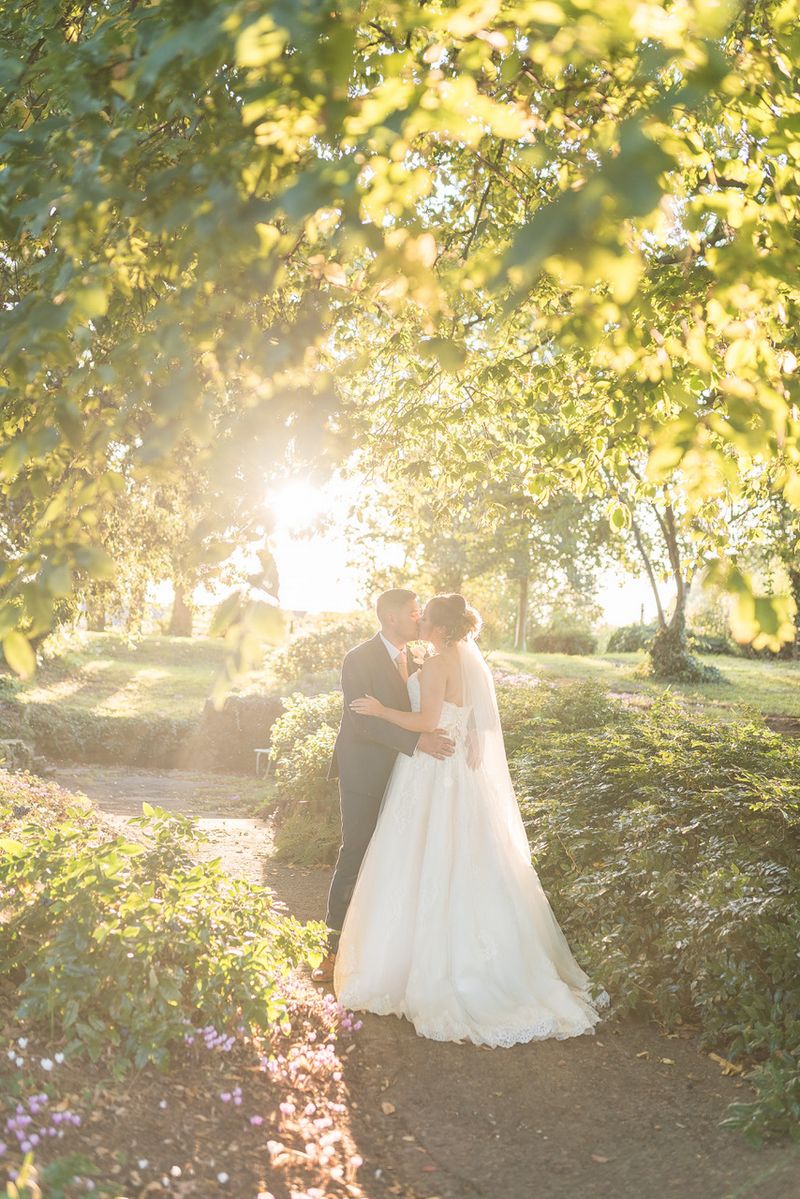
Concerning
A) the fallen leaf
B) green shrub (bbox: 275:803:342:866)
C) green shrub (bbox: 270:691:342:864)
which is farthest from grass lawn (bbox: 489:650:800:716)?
the fallen leaf

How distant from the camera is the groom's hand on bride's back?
6520 mm

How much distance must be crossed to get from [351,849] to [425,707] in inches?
47.8

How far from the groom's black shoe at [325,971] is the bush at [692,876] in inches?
64.3

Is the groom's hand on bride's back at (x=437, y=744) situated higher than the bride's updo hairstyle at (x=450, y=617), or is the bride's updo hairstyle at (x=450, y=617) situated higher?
the bride's updo hairstyle at (x=450, y=617)

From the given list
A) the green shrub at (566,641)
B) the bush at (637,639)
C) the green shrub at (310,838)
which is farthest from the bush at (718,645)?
the green shrub at (310,838)

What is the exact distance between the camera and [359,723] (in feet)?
22.2

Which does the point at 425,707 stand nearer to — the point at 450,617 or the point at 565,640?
the point at 450,617

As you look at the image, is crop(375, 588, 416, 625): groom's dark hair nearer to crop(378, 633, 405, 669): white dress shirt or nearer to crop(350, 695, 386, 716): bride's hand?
crop(378, 633, 405, 669): white dress shirt

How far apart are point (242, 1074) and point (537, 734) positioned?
668 cm

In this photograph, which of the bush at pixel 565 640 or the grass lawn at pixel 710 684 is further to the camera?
the bush at pixel 565 640

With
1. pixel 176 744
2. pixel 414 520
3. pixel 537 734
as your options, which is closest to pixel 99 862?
pixel 537 734

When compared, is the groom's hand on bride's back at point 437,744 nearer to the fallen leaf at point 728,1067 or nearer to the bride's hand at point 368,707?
the bride's hand at point 368,707

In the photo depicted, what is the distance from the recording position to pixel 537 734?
34.8 feet

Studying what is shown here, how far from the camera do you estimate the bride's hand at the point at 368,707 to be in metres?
6.65
